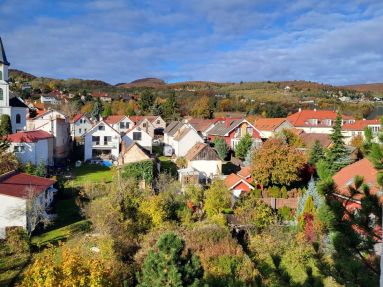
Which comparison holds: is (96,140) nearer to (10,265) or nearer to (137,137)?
(137,137)

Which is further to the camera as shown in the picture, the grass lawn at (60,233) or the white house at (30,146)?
the white house at (30,146)

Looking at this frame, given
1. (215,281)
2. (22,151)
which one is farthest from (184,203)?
(22,151)

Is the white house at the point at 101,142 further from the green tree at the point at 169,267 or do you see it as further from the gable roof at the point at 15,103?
the green tree at the point at 169,267

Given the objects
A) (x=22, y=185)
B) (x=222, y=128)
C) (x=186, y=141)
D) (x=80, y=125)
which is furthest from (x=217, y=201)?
(x=80, y=125)

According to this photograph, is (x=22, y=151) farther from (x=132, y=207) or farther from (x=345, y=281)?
(x=345, y=281)

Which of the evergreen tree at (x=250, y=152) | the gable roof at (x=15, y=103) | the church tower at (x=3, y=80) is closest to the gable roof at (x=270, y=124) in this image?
the evergreen tree at (x=250, y=152)

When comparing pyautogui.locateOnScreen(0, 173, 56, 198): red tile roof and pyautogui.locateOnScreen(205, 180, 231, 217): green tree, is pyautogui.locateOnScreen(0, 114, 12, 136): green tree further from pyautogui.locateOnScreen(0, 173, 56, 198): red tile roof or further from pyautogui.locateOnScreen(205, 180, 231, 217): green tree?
pyautogui.locateOnScreen(205, 180, 231, 217): green tree

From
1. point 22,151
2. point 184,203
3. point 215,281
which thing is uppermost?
point 22,151
